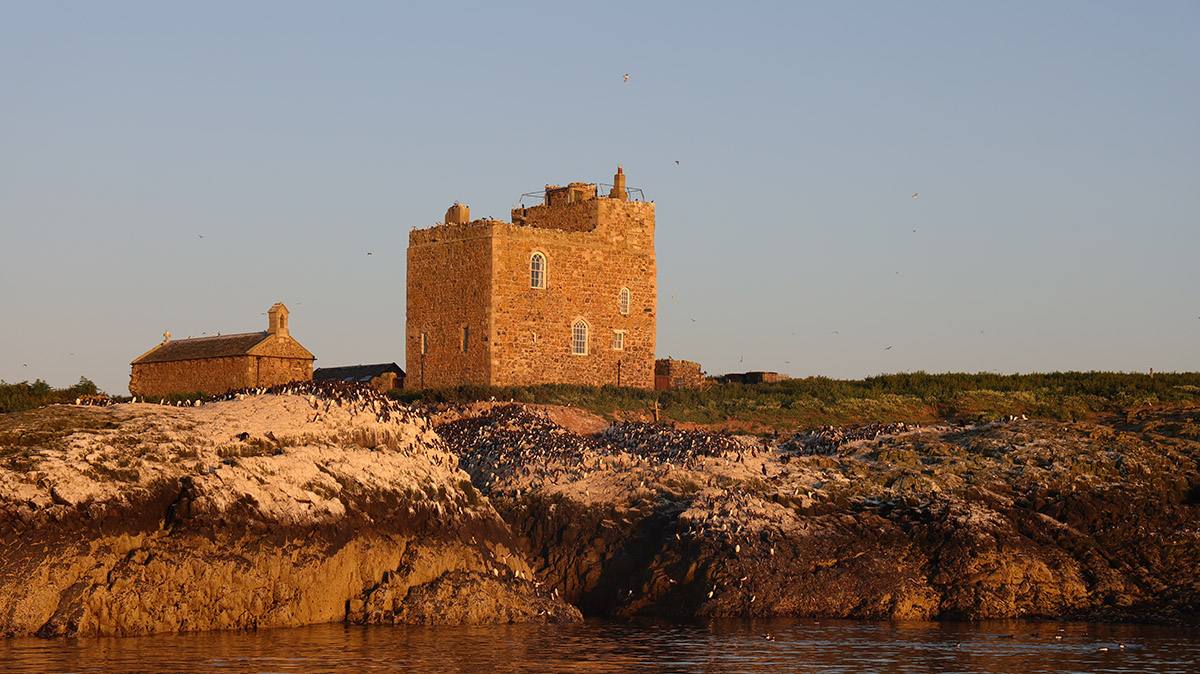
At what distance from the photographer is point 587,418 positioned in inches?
1380

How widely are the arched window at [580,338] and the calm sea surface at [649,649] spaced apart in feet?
87.3

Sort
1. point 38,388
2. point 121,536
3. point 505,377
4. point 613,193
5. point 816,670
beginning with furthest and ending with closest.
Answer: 1. point 613,193
2. point 505,377
3. point 38,388
4. point 121,536
5. point 816,670

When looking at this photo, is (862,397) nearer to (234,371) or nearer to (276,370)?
(276,370)

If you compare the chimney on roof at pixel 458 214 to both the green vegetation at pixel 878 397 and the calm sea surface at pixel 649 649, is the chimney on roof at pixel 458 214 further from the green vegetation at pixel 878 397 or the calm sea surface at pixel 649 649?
the calm sea surface at pixel 649 649

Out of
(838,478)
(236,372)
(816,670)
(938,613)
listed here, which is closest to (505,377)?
(236,372)

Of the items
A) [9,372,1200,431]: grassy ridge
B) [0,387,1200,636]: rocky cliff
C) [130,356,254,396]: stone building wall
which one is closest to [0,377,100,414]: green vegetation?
[9,372,1200,431]: grassy ridge

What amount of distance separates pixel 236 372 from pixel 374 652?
3564 centimetres

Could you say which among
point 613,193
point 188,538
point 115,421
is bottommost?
point 188,538

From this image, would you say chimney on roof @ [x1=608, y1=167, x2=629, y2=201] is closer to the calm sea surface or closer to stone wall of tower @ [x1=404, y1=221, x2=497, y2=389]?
stone wall of tower @ [x1=404, y1=221, x2=497, y2=389]

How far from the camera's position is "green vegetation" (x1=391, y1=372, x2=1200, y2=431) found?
3912cm

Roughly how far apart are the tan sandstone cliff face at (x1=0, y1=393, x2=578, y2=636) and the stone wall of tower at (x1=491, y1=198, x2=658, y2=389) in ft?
75.8

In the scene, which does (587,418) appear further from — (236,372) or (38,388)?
(236,372)

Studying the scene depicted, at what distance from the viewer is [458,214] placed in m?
47.4

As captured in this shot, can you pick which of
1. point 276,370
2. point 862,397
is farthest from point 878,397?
point 276,370
